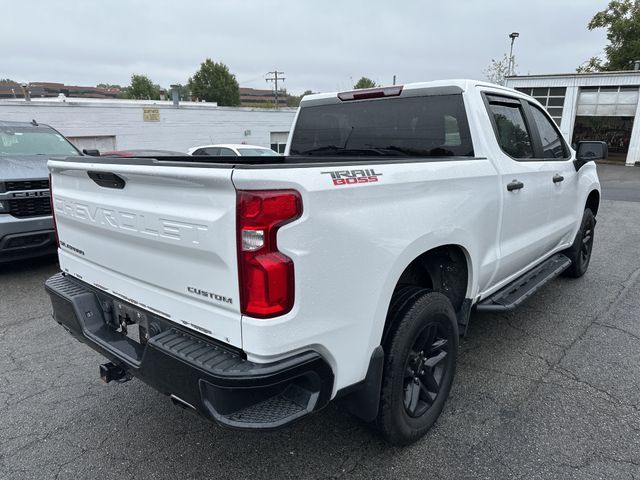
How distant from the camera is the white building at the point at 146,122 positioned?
59.1ft

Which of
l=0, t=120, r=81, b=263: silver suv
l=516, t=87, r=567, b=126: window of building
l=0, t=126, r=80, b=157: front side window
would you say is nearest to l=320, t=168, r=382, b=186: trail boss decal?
l=0, t=120, r=81, b=263: silver suv

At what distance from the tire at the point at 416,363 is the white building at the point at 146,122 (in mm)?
18788

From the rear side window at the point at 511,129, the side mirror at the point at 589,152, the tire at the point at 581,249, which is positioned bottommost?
the tire at the point at 581,249

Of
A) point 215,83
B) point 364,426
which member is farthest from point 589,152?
point 215,83

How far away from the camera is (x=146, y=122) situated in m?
21.2

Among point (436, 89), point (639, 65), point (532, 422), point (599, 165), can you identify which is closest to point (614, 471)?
point (532, 422)

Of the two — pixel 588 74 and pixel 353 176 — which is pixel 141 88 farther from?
pixel 353 176

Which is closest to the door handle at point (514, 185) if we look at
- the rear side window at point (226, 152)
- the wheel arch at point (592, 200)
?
the wheel arch at point (592, 200)

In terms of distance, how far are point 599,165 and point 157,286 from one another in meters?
28.2

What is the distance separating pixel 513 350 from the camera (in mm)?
3699

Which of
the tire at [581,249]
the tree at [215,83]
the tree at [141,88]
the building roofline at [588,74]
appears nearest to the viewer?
the tire at [581,249]

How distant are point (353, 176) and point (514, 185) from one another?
67.0 inches

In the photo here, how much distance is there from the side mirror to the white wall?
60.3ft

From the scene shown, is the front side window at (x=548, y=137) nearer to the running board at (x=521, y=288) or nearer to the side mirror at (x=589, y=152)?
the side mirror at (x=589, y=152)
